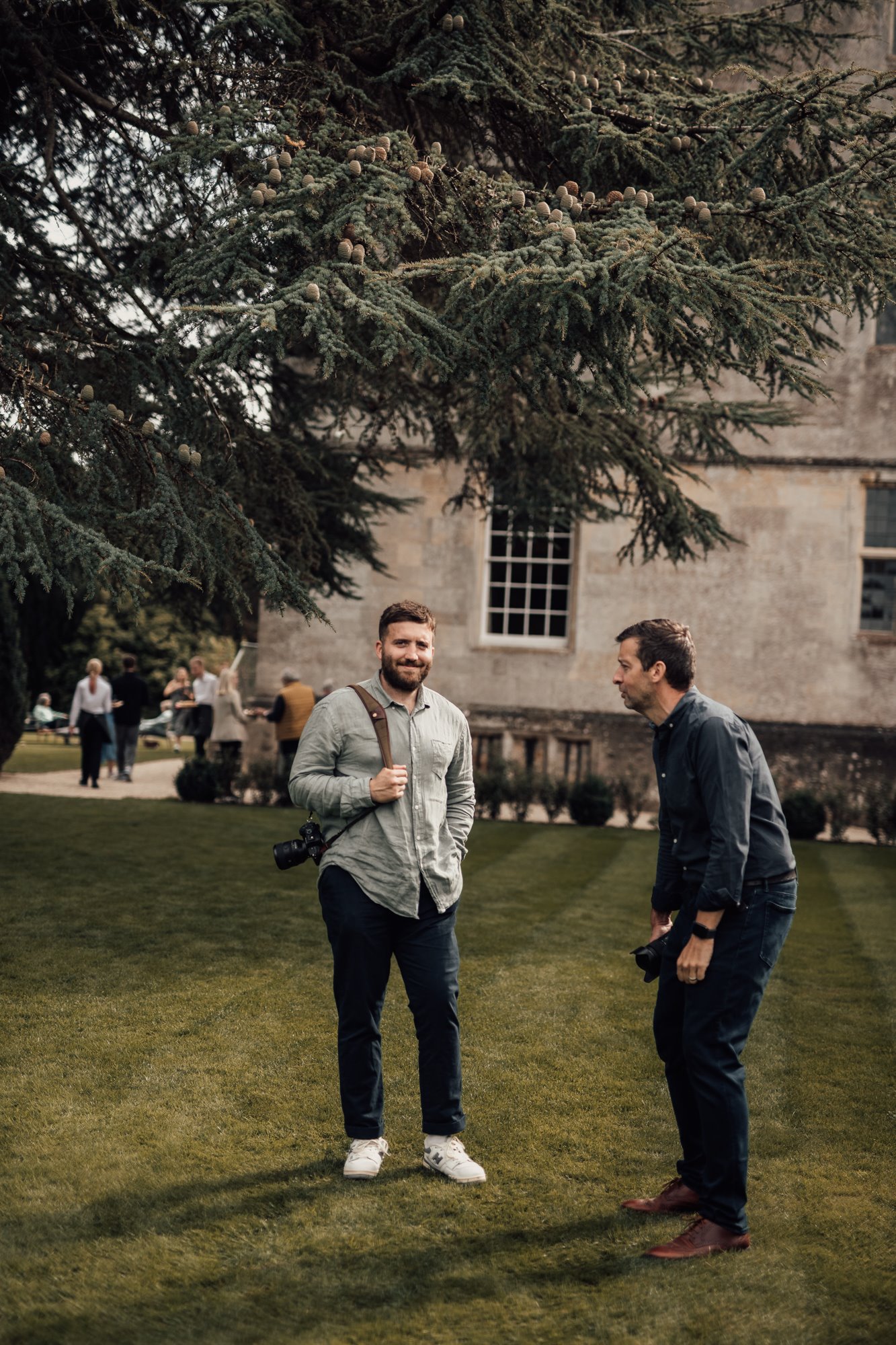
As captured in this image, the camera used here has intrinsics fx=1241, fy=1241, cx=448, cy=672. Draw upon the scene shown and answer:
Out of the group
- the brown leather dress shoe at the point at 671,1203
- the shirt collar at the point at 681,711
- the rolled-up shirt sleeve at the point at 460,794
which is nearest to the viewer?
the shirt collar at the point at 681,711

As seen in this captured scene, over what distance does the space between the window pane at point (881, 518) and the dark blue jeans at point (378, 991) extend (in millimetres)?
16383

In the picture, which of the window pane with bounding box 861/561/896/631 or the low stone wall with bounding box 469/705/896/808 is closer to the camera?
the low stone wall with bounding box 469/705/896/808

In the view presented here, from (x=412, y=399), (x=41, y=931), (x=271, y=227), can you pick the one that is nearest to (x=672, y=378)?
(x=412, y=399)

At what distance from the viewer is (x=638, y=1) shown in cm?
984

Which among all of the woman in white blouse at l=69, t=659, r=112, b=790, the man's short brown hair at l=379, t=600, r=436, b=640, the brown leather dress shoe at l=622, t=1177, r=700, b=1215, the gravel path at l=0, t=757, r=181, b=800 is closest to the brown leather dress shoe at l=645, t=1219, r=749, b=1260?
the brown leather dress shoe at l=622, t=1177, r=700, b=1215

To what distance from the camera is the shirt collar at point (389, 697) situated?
184 inches

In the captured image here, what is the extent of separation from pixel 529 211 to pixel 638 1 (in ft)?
11.7

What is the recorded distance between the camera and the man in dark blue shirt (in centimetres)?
386

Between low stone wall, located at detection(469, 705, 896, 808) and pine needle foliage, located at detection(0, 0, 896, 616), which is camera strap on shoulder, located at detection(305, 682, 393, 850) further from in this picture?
low stone wall, located at detection(469, 705, 896, 808)

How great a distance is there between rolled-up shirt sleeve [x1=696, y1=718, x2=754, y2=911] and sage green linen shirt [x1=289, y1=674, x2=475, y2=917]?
3.17ft

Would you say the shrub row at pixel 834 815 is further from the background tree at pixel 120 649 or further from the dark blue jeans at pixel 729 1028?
the background tree at pixel 120 649

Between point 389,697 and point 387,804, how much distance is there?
0.41 metres

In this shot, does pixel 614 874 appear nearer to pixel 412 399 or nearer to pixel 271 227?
pixel 412 399

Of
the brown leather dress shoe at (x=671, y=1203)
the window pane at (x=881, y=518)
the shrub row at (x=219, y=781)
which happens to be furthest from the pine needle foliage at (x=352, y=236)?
the window pane at (x=881, y=518)
